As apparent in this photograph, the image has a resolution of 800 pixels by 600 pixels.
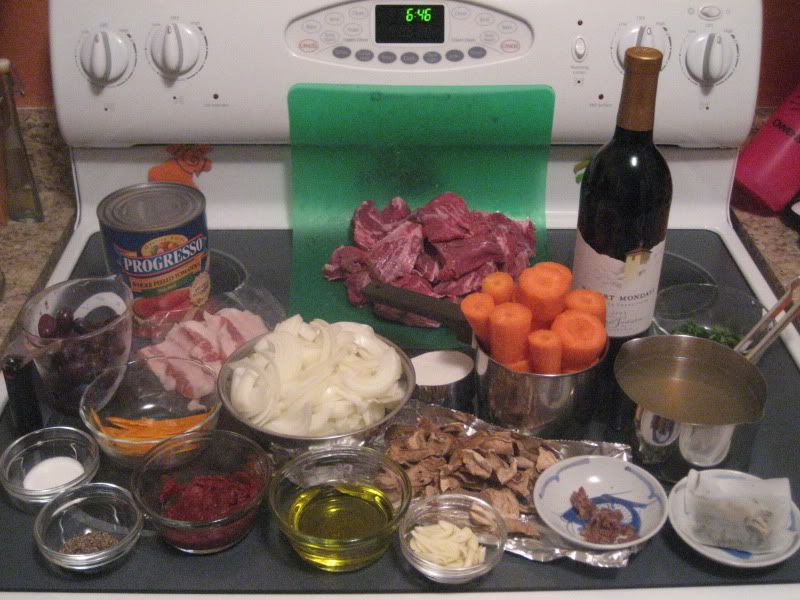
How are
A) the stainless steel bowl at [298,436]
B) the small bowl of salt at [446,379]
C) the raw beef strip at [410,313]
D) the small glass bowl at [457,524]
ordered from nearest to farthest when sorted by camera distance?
the small glass bowl at [457,524]
the stainless steel bowl at [298,436]
the small bowl of salt at [446,379]
the raw beef strip at [410,313]

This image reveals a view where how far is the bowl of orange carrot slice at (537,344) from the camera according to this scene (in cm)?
90

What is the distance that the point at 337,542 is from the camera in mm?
782

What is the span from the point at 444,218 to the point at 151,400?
1.40 ft

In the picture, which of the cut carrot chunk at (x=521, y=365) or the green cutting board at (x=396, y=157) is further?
the green cutting board at (x=396, y=157)

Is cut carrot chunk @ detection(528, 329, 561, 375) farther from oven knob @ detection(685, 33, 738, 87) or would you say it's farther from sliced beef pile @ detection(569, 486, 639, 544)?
oven knob @ detection(685, 33, 738, 87)

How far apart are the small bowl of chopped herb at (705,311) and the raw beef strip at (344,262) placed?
375 mm

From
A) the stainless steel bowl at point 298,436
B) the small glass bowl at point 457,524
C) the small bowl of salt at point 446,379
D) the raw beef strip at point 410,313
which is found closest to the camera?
the small glass bowl at point 457,524

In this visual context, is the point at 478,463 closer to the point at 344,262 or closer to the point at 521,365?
the point at 521,365

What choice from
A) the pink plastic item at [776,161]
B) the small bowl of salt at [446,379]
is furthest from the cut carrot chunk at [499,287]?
the pink plastic item at [776,161]

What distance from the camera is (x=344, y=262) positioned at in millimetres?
1174

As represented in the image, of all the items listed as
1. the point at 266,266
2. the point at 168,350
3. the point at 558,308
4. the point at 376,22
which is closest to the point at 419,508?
the point at 558,308

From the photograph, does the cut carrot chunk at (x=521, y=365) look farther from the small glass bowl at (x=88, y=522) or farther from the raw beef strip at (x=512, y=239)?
the small glass bowl at (x=88, y=522)

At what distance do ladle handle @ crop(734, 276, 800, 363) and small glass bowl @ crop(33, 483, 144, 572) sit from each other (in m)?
0.65

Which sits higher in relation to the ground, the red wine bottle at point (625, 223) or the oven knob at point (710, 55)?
the oven knob at point (710, 55)
